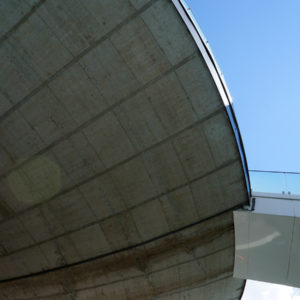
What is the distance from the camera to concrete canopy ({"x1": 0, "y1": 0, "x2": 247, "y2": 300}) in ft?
26.2

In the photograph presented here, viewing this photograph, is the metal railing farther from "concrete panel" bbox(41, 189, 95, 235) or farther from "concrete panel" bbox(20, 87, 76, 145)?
"concrete panel" bbox(20, 87, 76, 145)

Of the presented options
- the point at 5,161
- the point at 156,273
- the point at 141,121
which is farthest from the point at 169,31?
the point at 156,273

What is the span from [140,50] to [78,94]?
6.66 feet

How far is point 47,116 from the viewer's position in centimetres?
909

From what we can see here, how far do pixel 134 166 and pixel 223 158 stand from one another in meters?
2.62

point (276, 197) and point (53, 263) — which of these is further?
point (53, 263)

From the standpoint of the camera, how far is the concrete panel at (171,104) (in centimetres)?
847

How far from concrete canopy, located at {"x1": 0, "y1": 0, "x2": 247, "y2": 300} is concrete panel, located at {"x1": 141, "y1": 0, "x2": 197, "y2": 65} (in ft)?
0.08

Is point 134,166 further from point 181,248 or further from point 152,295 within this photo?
point 152,295

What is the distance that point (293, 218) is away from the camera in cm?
964

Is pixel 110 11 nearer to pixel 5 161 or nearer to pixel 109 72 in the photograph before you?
pixel 109 72

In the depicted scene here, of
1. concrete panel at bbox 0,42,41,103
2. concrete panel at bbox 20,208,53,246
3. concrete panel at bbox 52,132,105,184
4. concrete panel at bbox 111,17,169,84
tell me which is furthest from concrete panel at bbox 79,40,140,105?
concrete panel at bbox 20,208,53,246

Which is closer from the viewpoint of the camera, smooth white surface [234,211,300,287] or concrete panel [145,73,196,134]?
concrete panel [145,73,196,134]

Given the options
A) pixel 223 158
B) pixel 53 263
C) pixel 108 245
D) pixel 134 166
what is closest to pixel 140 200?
pixel 134 166
